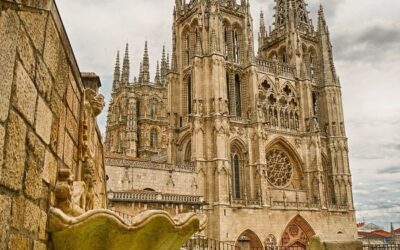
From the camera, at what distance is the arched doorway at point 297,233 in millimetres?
26781

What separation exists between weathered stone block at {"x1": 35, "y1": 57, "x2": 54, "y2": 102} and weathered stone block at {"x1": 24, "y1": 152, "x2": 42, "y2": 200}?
0.46m

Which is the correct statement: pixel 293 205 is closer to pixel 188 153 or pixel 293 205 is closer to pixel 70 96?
pixel 188 153

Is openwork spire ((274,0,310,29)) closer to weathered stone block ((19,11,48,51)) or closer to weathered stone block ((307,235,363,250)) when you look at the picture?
weathered stone block ((307,235,363,250))

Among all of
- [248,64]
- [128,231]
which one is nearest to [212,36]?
[248,64]

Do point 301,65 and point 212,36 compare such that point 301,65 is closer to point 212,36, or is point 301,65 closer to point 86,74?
point 212,36

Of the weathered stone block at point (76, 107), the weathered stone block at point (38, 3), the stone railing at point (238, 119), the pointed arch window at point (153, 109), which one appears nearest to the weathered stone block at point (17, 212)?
the weathered stone block at point (38, 3)

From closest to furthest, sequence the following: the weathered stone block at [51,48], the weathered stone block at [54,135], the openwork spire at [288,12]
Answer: the weathered stone block at [51,48] → the weathered stone block at [54,135] → the openwork spire at [288,12]

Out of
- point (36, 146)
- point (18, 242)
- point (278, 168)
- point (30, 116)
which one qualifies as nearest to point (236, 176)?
point (278, 168)

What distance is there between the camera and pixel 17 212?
88.1 inches

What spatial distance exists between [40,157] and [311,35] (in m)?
34.7

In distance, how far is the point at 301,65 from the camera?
31.9m

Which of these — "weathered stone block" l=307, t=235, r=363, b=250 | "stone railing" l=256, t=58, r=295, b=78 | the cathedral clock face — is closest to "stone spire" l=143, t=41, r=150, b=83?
"stone railing" l=256, t=58, r=295, b=78

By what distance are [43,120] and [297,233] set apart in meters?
26.8

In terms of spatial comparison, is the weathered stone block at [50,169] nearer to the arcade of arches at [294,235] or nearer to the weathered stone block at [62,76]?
the weathered stone block at [62,76]
